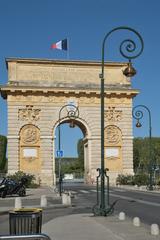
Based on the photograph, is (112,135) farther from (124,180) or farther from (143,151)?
(143,151)

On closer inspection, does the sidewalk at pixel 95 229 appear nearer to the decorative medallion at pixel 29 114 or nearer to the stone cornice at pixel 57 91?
the stone cornice at pixel 57 91

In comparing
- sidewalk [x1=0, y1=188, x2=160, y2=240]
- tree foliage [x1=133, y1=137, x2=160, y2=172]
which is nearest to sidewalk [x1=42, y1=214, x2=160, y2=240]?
sidewalk [x1=0, y1=188, x2=160, y2=240]

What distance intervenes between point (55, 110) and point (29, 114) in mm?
2593

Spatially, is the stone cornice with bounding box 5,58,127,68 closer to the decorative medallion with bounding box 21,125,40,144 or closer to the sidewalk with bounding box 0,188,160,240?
the decorative medallion with bounding box 21,125,40,144

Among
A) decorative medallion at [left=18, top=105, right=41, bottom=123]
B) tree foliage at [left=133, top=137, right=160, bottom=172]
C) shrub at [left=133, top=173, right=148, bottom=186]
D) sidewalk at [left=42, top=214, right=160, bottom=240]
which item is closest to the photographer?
sidewalk at [left=42, top=214, right=160, bottom=240]

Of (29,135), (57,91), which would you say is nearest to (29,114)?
(29,135)

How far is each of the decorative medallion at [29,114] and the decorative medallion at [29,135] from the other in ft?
Result: 2.60

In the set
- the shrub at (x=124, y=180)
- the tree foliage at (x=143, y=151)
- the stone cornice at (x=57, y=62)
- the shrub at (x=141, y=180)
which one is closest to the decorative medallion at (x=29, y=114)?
the stone cornice at (x=57, y=62)

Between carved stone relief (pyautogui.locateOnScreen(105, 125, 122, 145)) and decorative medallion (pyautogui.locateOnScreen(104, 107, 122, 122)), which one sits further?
decorative medallion (pyautogui.locateOnScreen(104, 107, 122, 122))

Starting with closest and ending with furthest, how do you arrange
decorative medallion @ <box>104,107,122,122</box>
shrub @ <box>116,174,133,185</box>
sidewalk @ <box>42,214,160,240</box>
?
sidewalk @ <box>42,214,160,240</box> → shrub @ <box>116,174,133,185</box> → decorative medallion @ <box>104,107,122,122</box>

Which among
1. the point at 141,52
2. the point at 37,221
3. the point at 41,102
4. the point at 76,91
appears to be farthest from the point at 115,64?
the point at 37,221

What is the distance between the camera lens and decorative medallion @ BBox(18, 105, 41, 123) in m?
51.3

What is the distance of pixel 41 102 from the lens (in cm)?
5156

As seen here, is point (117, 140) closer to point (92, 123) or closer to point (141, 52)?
point (92, 123)
